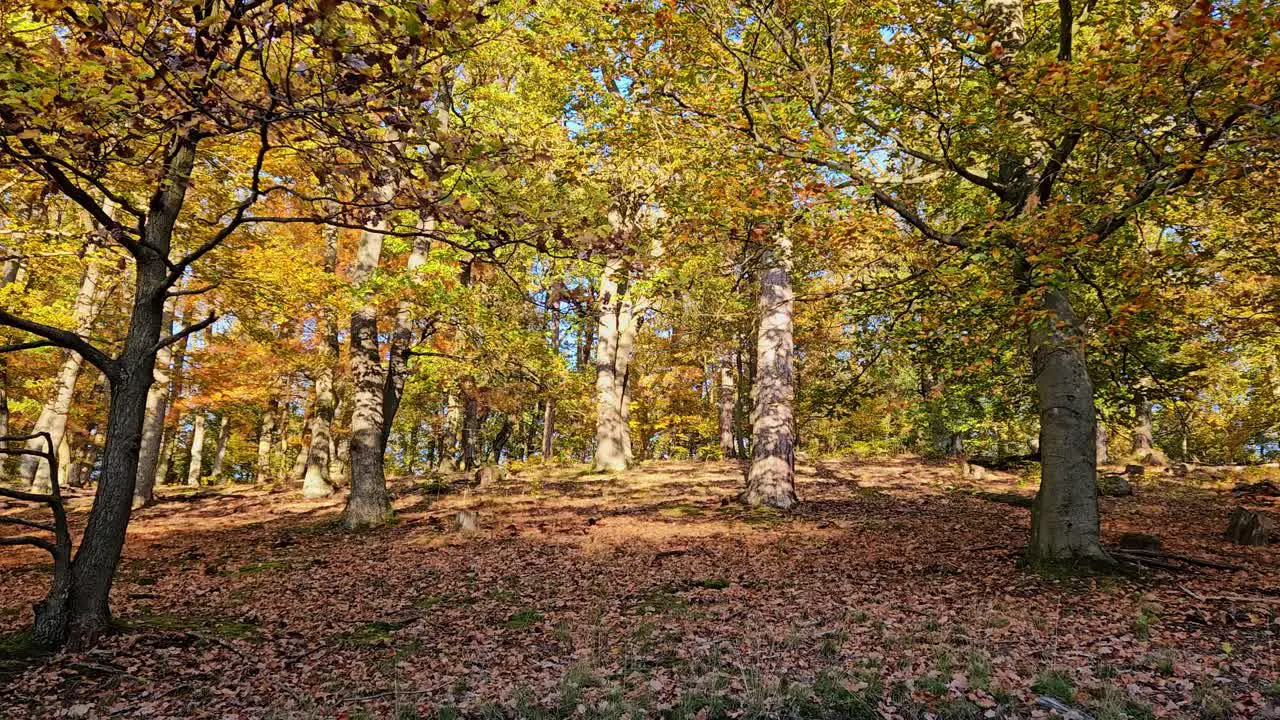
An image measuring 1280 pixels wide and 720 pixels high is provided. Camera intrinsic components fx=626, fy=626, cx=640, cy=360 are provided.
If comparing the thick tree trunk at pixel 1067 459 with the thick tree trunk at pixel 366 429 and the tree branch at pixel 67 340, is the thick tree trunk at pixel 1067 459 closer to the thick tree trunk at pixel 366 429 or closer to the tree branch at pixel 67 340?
the tree branch at pixel 67 340

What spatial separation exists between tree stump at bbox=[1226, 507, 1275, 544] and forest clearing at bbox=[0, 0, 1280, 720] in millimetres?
76

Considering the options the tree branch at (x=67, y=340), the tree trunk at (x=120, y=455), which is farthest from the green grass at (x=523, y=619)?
the tree branch at (x=67, y=340)

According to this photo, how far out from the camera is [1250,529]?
973cm

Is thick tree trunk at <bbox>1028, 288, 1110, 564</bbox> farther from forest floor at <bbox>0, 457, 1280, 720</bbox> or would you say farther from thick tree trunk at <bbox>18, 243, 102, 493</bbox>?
thick tree trunk at <bbox>18, 243, 102, 493</bbox>

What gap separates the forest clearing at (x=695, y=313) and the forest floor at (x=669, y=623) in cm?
6

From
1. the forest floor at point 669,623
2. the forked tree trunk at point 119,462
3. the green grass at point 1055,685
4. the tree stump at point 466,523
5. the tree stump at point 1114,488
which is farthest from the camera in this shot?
the tree stump at point 1114,488

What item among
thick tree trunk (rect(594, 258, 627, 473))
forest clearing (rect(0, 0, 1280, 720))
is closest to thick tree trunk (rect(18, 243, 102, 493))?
forest clearing (rect(0, 0, 1280, 720))

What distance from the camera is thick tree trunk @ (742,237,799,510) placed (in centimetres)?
1321

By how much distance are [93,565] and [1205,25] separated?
10.7 metres

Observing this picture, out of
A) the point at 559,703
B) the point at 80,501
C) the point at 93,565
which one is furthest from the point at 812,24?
the point at 80,501

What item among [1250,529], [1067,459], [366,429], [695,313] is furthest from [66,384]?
[1250,529]

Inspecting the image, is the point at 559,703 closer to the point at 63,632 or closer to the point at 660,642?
the point at 660,642

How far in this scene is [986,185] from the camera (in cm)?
877

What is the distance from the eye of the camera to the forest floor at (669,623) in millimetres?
4867
